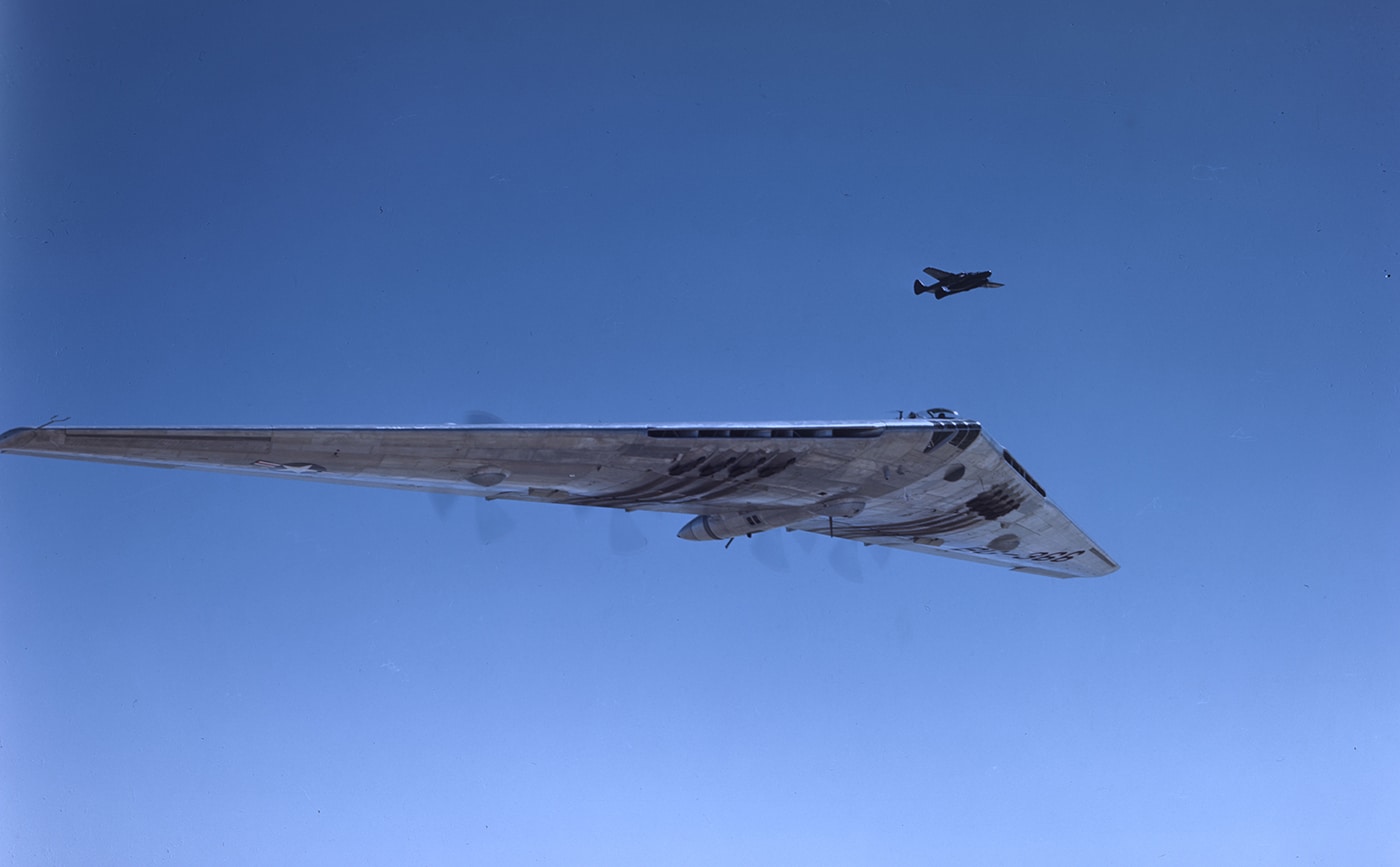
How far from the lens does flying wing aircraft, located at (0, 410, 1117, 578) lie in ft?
66.6

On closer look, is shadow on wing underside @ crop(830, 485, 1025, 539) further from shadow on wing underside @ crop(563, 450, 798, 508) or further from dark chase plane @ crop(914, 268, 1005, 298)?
dark chase plane @ crop(914, 268, 1005, 298)

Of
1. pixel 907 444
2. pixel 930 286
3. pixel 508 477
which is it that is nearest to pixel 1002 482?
pixel 907 444

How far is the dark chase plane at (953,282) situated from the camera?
47719mm

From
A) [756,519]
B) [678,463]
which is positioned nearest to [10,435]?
[678,463]

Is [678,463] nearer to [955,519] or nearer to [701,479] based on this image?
[701,479]

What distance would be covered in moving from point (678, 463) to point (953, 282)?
27.2m

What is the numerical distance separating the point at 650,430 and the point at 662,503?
7.09 m

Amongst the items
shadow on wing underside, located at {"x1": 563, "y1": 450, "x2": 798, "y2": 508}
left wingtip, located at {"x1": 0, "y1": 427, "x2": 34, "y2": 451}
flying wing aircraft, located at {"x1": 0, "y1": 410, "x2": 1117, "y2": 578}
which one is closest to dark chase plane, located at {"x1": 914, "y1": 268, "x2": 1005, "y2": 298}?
flying wing aircraft, located at {"x1": 0, "y1": 410, "x2": 1117, "y2": 578}

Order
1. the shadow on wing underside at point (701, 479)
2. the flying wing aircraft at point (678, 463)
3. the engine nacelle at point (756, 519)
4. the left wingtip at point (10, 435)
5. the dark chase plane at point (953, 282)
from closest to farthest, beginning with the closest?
1. the left wingtip at point (10, 435)
2. the flying wing aircraft at point (678, 463)
3. the shadow on wing underside at point (701, 479)
4. the engine nacelle at point (756, 519)
5. the dark chase plane at point (953, 282)

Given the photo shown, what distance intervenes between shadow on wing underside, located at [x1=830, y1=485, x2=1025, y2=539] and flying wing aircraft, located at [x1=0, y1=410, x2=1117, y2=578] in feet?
0.28

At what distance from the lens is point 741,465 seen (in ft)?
86.5

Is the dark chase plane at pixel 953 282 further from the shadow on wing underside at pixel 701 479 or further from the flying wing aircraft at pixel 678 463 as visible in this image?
the shadow on wing underside at pixel 701 479

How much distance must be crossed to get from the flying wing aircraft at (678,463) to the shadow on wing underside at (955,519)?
3.4 inches

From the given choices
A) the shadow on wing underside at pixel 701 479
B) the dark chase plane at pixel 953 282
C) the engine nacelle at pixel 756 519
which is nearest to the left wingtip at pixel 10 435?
the shadow on wing underside at pixel 701 479
